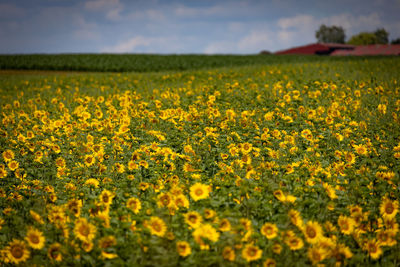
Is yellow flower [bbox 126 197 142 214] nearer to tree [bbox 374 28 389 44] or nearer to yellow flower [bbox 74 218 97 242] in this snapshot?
yellow flower [bbox 74 218 97 242]

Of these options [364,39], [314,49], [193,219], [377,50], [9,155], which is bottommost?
[193,219]

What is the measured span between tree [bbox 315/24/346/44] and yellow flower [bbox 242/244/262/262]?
115397 millimetres

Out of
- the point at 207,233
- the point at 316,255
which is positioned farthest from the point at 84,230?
the point at 316,255

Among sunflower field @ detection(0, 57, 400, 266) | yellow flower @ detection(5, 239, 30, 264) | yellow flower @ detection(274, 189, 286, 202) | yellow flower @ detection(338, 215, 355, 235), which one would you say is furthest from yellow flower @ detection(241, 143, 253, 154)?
yellow flower @ detection(5, 239, 30, 264)

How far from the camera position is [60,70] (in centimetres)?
3541

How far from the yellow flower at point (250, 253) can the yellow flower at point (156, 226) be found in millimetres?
859

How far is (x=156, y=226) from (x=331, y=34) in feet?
384

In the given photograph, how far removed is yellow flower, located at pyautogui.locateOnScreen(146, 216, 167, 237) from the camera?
289cm

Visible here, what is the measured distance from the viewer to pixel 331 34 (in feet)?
335

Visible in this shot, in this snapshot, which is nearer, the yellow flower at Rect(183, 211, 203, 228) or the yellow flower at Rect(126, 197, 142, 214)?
the yellow flower at Rect(183, 211, 203, 228)

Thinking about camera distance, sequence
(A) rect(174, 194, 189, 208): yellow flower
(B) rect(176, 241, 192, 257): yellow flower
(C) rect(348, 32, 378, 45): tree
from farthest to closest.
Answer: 1. (C) rect(348, 32, 378, 45): tree
2. (A) rect(174, 194, 189, 208): yellow flower
3. (B) rect(176, 241, 192, 257): yellow flower

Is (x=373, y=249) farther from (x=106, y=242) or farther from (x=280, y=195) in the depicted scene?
(x=106, y=242)

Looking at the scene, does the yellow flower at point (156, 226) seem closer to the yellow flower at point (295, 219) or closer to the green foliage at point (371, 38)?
the yellow flower at point (295, 219)

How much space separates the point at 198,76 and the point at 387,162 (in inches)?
485
